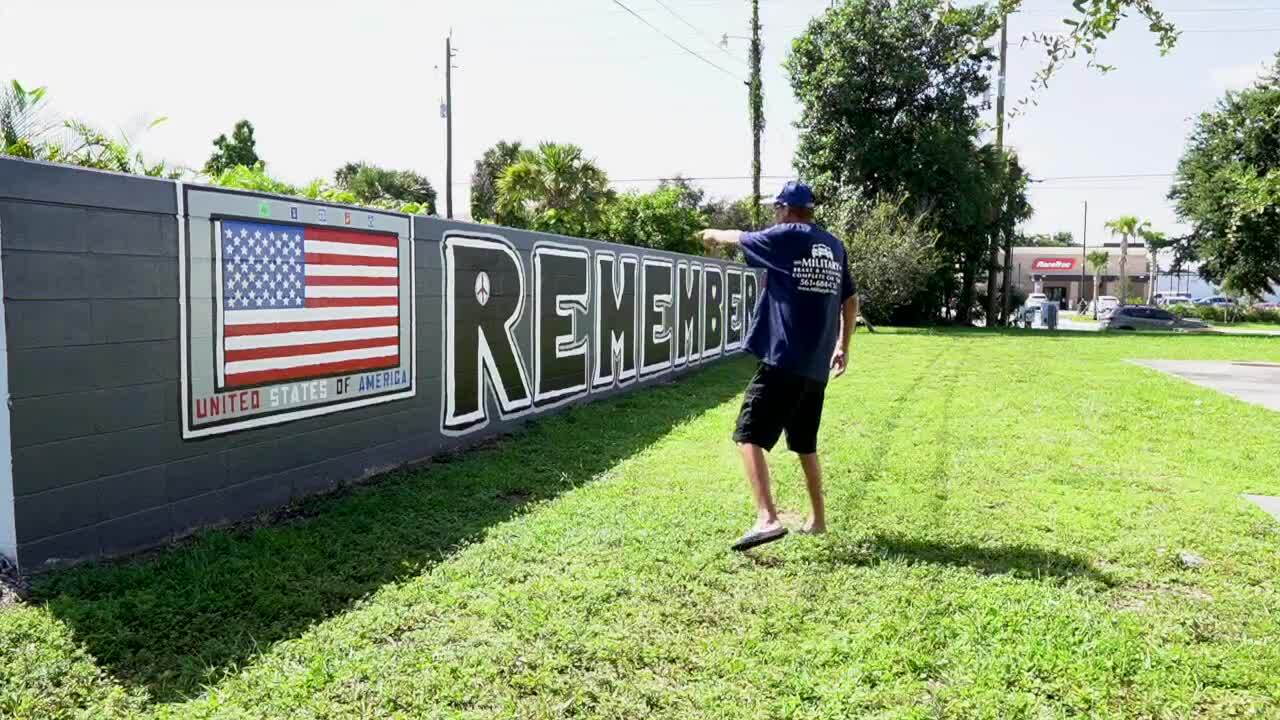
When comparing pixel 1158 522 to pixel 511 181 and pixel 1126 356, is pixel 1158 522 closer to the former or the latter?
pixel 1126 356

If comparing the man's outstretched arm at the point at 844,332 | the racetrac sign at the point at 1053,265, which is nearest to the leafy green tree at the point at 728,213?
the racetrac sign at the point at 1053,265

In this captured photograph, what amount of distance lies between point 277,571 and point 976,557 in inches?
133

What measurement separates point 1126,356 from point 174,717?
68.5ft

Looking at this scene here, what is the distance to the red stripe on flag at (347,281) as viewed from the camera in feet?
19.3

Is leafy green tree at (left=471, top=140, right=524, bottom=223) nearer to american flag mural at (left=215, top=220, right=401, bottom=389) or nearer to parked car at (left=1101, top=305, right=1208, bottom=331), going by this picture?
parked car at (left=1101, top=305, right=1208, bottom=331)

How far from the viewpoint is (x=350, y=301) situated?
621cm

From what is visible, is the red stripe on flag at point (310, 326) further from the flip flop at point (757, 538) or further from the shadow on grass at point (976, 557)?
the shadow on grass at point (976, 557)

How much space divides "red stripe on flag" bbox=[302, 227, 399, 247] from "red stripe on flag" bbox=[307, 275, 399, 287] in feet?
0.78

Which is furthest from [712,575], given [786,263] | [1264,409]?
[1264,409]

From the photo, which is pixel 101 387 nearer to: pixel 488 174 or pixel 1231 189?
pixel 1231 189

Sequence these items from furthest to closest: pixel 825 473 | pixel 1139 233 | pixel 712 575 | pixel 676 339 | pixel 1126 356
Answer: pixel 1139 233
pixel 1126 356
pixel 676 339
pixel 825 473
pixel 712 575

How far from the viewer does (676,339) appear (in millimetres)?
14398

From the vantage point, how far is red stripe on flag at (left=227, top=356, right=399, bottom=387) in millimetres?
5305

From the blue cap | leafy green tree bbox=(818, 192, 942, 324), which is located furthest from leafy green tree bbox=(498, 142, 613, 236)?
the blue cap
